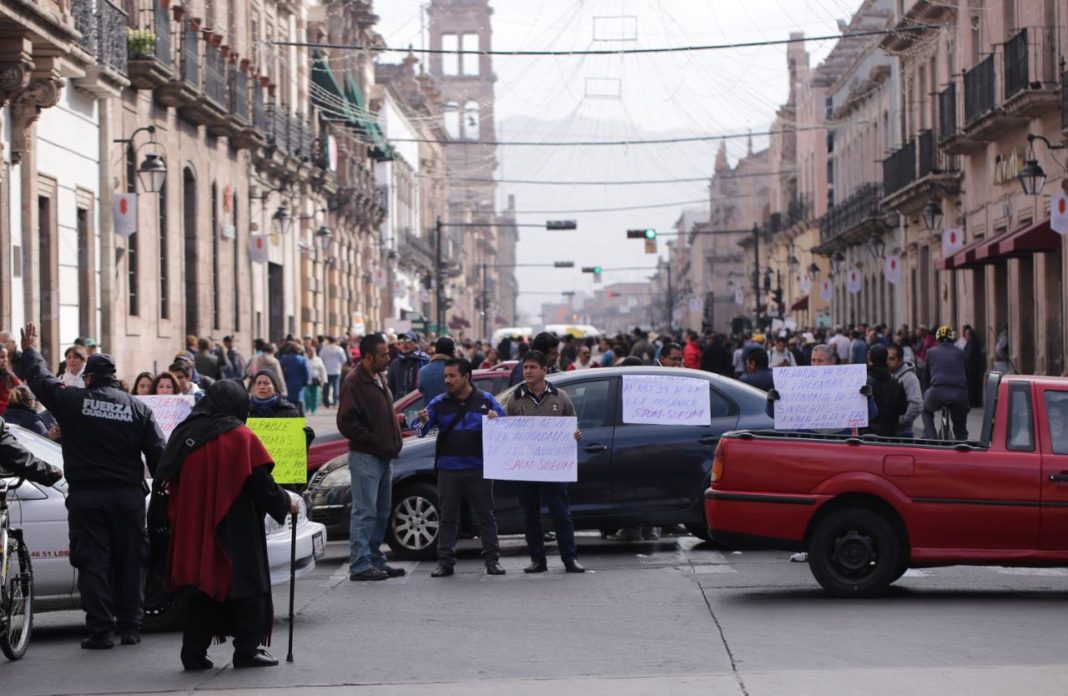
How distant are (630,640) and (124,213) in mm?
18768

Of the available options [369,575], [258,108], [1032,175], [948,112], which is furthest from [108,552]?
[948,112]

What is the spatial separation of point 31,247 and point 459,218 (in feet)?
354

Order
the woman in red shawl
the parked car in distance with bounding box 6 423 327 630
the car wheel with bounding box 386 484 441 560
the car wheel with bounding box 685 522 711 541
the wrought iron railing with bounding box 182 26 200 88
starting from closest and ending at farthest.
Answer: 1. the woman in red shawl
2. the parked car in distance with bounding box 6 423 327 630
3. the car wheel with bounding box 386 484 441 560
4. the car wheel with bounding box 685 522 711 541
5. the wrought iron railing with bounding box 182 26 200 88

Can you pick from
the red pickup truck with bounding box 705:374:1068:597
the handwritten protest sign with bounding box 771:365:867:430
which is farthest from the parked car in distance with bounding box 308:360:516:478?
the red pickup truck with bounding box 705:374:1068:597

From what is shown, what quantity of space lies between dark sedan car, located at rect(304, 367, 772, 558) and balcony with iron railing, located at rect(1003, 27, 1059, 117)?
16.4 m

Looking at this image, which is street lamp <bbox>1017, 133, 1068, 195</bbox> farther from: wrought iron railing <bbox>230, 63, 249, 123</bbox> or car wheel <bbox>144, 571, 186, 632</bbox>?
car wheel <bbox>144, 571, 186, 632</bbox>

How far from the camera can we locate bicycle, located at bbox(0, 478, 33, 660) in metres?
9.52

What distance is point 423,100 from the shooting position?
307ft

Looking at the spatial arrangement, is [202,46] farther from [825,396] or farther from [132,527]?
[132,527]

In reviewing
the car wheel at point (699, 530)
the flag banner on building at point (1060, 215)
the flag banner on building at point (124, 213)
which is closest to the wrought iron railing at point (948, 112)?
the flag banner on building at point (1060, 215)

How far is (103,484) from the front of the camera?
399 inches

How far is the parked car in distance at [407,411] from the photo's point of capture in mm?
17391

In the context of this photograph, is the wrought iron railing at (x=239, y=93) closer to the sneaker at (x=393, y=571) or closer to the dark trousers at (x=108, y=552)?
the sneaker at (x=393, y=571)

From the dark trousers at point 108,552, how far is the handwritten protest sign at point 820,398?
5531mm
